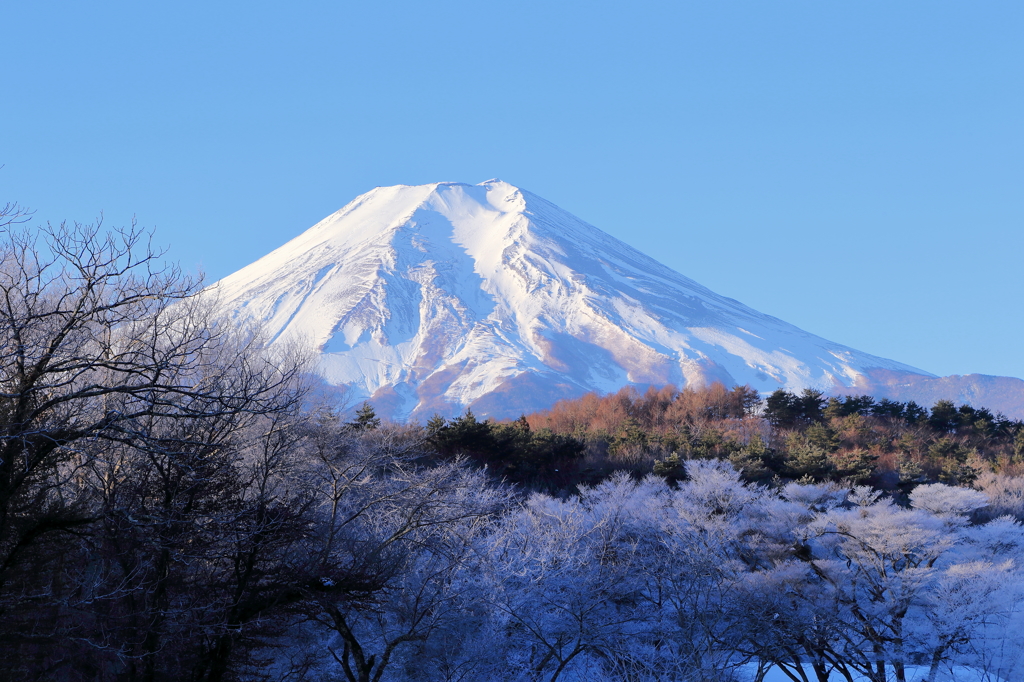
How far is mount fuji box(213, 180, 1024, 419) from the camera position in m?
125

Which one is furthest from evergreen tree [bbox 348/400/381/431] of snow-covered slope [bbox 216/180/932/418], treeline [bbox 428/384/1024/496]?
snow-covered slope [bbox 216/180/932/418]

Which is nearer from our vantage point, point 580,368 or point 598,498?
point 598,498

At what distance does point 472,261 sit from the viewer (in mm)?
165250

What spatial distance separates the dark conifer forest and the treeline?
42 centimetres

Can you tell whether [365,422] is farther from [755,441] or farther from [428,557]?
[428,557]

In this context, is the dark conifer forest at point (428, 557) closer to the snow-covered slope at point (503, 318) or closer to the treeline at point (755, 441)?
the treeline at point (755, 441)

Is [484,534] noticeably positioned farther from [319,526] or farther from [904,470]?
[904,470]

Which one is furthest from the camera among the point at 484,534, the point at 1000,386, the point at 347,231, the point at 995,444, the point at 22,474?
the point at 347,231

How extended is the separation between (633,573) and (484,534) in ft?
13.9

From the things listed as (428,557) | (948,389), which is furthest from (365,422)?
(948,389)

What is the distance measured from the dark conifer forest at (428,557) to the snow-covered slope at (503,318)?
83.2 meters

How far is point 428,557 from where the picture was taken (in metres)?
21.6

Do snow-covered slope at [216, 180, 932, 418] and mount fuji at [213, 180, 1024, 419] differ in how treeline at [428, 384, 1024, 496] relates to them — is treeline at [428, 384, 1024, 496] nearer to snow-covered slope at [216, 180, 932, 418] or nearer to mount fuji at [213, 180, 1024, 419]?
mount fuji at [213, 180, 1024, 419]

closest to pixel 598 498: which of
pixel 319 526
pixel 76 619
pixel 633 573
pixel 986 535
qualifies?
pixel 633 573
